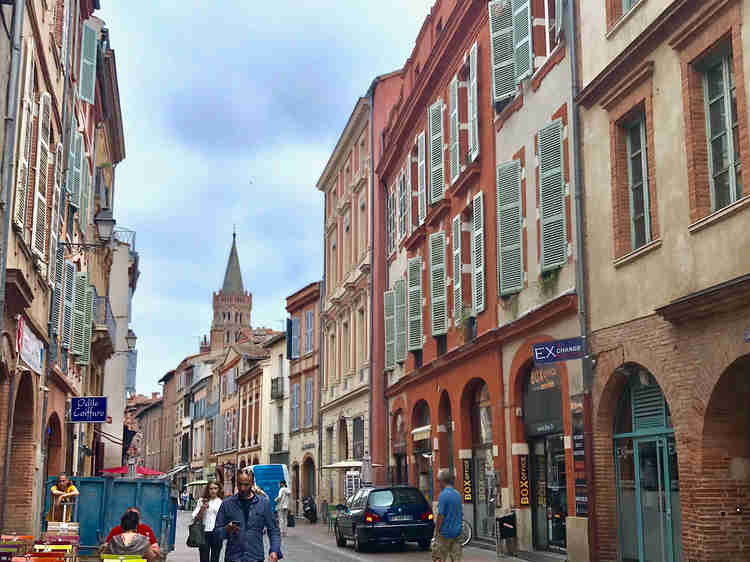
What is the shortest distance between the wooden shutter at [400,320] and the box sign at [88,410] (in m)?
12.3

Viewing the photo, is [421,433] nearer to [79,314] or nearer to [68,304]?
[79,314]

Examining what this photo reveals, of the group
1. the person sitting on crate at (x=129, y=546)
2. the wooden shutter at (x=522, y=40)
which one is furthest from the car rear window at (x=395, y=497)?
the person sitting on crate at (x=129, y=546)

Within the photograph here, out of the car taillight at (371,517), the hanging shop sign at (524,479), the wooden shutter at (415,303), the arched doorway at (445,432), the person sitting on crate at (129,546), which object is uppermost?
the wooden shutter at (415,303)

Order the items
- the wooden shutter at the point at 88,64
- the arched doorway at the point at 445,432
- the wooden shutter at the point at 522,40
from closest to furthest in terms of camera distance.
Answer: the wooden shutter at the point at 522,40, the wooden shutter at the point at 88,64, the arched doorway at the point at 445,432

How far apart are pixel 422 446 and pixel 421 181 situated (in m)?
7.53

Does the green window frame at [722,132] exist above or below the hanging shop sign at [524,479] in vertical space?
above

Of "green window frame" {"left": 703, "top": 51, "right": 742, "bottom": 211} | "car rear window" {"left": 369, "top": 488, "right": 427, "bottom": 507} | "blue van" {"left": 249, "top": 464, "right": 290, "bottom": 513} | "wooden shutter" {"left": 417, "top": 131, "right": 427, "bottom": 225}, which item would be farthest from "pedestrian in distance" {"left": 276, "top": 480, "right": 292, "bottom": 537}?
"green window frame" {"left": 703, "top": 51, "right": 742, "bottom": 211}

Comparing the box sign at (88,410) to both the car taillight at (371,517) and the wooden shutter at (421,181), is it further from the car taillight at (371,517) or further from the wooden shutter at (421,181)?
the wooden shutter at (421,181)

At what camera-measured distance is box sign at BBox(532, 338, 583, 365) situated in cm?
1616

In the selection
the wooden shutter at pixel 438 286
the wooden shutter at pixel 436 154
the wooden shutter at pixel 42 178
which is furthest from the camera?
the wooden shutter at pixel 436 154

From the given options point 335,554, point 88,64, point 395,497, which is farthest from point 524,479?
point 88,64

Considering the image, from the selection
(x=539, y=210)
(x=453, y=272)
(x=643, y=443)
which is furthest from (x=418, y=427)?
(x=643, y=443)

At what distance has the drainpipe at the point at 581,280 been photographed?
1712 cm

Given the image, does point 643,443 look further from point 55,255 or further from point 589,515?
point 55,255
